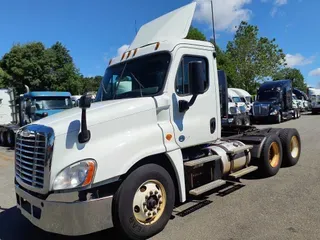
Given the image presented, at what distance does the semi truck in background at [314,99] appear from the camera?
1141 inches

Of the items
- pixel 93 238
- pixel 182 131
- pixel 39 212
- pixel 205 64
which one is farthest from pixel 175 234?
pixel 205 64

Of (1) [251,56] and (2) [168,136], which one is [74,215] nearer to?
(2) [168,136]

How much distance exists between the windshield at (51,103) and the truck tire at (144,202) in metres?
12.0

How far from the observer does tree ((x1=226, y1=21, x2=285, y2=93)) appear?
38.5 meters

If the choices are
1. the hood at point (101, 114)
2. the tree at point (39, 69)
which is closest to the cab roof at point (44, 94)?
the hood at point (101, 114)

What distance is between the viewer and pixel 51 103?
582 inches

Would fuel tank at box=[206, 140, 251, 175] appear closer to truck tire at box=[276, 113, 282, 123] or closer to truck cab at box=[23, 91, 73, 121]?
truck cab at box=[23, 91, 73, 121]

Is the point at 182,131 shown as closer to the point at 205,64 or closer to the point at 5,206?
the point at 205,64

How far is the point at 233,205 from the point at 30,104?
1215cm

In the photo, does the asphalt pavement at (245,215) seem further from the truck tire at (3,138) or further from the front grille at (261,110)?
the front grille at (261,110)

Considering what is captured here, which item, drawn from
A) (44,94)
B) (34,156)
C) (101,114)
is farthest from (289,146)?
(44,94)

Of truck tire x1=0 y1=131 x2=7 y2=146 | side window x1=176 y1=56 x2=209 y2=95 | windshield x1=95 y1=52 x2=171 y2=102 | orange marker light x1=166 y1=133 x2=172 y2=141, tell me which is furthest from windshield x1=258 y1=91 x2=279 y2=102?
orange marker light x1=166 y1=133 x2=172 y2=141

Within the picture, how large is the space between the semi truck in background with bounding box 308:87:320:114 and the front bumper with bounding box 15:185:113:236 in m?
30.0

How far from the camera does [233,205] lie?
16.1 feet
